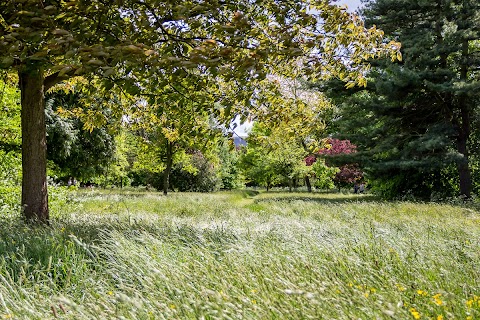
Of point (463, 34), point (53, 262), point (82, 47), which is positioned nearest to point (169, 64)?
point (82, 47)

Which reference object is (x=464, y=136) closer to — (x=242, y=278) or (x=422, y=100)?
(x=422, y=100)

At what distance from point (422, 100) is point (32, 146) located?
1706 centimetres

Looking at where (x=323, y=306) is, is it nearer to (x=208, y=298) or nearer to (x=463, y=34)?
(x=208, y=298)

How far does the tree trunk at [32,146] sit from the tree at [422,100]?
13794mm

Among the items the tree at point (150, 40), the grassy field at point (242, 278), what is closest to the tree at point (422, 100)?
the tree at point (150, 40)

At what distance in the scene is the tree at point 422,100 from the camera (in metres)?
15.6

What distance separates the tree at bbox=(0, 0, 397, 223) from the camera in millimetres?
3715

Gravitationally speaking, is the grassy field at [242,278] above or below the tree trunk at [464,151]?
below

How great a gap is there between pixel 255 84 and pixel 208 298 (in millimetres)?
4045

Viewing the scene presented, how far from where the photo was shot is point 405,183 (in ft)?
63.6

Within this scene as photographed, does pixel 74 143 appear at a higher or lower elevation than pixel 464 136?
lower

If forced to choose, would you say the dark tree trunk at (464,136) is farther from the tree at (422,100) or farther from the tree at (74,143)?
the tree at (74,143)

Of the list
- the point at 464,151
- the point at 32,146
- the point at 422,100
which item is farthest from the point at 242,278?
the point at 422,100

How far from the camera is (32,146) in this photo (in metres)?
6.00
